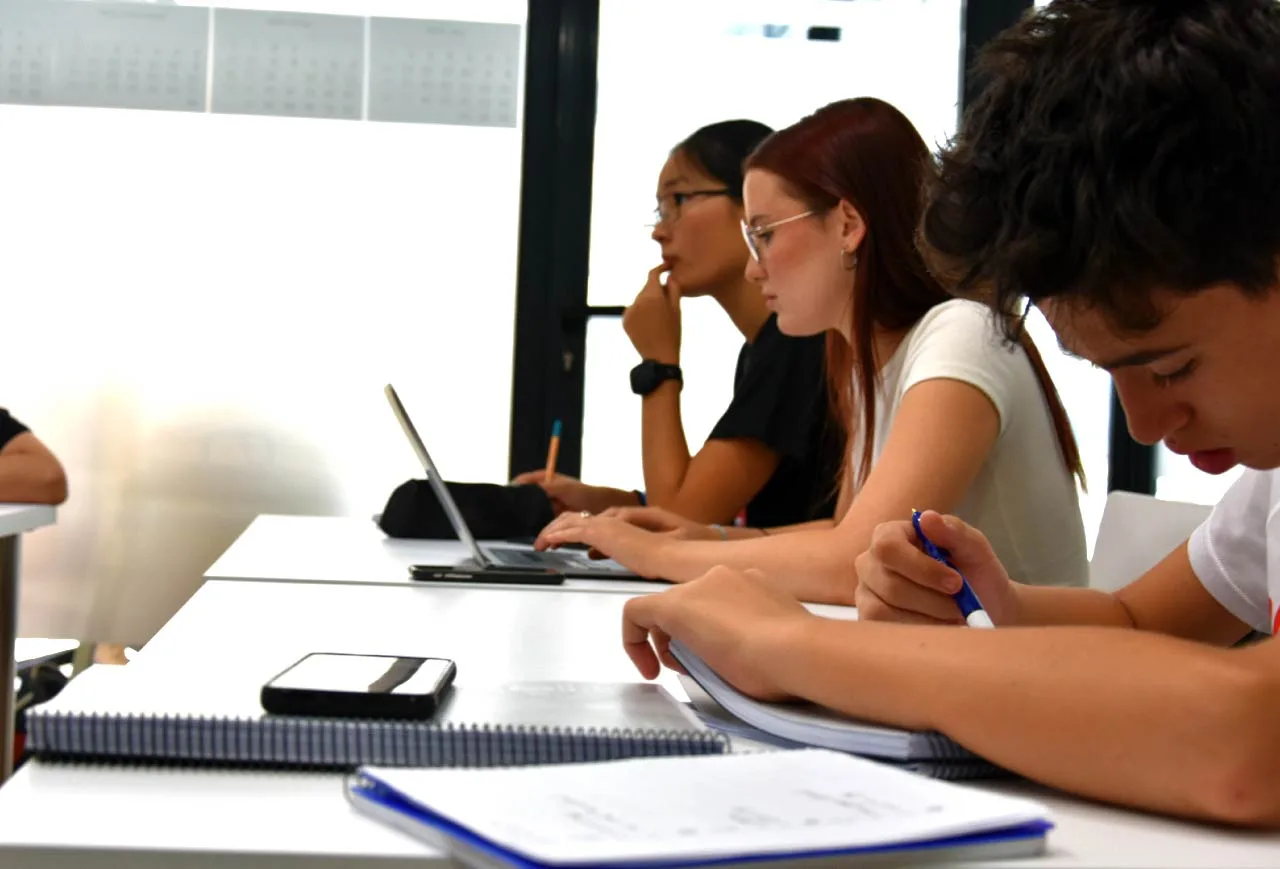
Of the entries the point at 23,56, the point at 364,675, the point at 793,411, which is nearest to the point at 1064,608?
the point at 364,675

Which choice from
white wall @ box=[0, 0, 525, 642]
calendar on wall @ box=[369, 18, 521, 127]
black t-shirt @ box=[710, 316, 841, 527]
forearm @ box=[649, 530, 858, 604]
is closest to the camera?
forearm @ box=[649, 530, 858, 604]

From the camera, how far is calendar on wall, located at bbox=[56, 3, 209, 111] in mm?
3623

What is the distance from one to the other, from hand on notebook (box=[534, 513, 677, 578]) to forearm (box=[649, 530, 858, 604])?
86 millimetres

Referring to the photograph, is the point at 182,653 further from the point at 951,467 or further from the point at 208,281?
the point at 208,281

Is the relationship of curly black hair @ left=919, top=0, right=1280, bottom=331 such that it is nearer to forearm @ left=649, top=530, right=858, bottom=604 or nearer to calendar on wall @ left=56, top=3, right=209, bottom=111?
forearm @ left=649, top=530, right=858, bottom=604

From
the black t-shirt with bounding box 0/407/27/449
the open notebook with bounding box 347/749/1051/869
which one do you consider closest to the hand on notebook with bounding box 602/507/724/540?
the open notebook with bounding box 347/749/1051/869

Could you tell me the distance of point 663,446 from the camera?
2863 mm

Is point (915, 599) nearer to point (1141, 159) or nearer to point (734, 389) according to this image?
point (1141, 159)

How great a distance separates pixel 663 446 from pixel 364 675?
2052 millimetres

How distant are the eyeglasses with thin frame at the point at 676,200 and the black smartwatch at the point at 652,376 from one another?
1.02 ft

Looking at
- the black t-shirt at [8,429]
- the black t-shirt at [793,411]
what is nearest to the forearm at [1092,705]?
the black t-shirt at [793,411]

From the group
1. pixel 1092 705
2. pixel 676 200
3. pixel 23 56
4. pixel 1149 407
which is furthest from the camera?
pixel 23 56

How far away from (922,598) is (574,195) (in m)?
2.85

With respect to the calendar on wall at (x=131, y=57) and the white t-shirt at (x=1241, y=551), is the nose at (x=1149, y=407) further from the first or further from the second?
the calendar on wall at (x=131, y=57)
